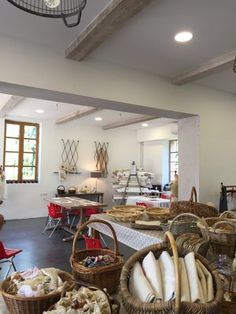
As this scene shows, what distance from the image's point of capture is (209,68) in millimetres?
3352

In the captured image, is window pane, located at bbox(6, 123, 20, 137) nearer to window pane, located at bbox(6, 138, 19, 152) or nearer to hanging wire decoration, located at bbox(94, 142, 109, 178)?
window pane, located at bbox(6, 138, 19, 152)

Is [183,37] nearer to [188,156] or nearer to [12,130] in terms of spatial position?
[188,156]

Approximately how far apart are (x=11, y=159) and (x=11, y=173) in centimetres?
40

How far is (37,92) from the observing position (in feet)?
10.4

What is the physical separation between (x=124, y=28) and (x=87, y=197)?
6573 mm

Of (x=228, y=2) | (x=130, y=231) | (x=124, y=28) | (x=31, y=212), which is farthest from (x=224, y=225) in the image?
(x=31, y=212)

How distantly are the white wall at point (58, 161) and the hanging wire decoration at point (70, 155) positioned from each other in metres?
0.13

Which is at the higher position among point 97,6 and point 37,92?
point 97,6

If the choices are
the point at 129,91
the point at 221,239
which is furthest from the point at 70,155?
the point at 221,239

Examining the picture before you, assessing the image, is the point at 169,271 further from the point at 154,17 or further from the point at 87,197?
the point at 87,197

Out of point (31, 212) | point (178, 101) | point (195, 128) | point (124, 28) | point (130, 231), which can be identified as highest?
point (124, 28)

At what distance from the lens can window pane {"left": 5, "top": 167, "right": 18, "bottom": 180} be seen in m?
7.66

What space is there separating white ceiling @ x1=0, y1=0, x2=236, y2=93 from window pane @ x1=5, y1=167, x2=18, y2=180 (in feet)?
17.8

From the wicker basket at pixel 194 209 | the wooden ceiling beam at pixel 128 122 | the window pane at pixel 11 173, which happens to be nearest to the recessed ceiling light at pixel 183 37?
the wicker basket at pixel 194 209
